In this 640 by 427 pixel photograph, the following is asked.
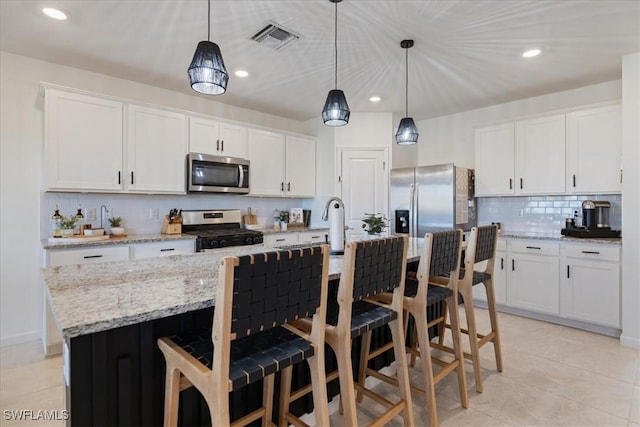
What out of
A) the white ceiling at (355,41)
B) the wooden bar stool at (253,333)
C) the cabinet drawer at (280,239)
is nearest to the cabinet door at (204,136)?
the white ceiling at (355,41)

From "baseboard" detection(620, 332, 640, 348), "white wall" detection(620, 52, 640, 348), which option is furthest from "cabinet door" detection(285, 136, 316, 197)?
"baseboard" detection(620, 332, 640, 348)

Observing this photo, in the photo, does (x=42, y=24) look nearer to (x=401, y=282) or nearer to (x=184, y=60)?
(x=184, y=60)

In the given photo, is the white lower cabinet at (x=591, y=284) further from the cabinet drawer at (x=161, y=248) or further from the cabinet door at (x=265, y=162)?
the cabinet drawer at (x=161, y=248)

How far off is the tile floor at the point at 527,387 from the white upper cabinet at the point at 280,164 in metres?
2.72

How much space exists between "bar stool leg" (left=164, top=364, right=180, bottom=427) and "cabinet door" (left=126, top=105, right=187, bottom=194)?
264 centimetres

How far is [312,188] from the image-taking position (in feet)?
16.2

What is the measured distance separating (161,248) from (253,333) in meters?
2.54

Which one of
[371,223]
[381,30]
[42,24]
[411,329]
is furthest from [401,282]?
[42,24]

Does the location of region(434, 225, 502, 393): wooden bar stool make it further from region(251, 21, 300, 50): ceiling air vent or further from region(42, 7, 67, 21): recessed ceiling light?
region(42, 7, 67, 21): recessed ceiling light

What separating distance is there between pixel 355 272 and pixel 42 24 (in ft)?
9.67

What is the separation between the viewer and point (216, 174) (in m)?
3.84

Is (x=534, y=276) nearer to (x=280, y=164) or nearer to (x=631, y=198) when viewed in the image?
(x=631, y=198)

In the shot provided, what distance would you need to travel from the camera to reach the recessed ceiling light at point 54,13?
228cm

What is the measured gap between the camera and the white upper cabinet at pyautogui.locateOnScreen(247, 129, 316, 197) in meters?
4.30
